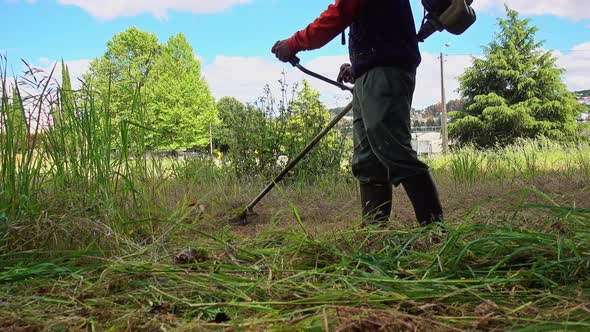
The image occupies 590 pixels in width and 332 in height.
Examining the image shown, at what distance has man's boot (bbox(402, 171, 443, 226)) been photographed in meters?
2.04

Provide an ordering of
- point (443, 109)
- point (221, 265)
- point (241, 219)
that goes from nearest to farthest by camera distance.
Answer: point (221, 265) → point (241, 219) → point (443, 109)

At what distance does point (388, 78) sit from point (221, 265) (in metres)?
1.20

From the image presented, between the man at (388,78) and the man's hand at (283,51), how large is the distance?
0.85ft

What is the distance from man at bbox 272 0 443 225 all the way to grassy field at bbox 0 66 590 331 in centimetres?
36

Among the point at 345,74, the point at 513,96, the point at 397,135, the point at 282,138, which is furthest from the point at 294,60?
the point at 513,96

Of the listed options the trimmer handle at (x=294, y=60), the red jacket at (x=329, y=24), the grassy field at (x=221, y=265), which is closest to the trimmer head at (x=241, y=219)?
the grassy field at (x=221, y=265)

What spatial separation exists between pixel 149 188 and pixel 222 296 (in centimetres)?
126

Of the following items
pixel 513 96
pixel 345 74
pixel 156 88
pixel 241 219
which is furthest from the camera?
pixel 513 96

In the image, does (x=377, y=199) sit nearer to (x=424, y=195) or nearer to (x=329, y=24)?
(x=424, y=195)

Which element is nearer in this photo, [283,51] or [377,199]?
[377,199]

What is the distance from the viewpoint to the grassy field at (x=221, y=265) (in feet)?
3.33

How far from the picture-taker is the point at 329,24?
2.14 meters

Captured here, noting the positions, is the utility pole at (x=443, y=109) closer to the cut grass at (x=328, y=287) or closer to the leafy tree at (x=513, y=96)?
the leafy tree at (x=513, y=96)

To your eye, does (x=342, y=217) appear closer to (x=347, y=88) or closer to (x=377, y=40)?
(x=347, y=88)
